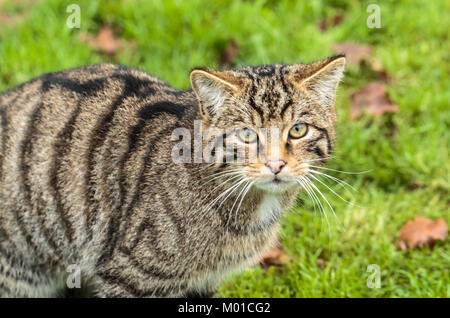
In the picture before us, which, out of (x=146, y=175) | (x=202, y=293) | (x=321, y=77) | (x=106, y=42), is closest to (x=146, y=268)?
(x=146, y=175)

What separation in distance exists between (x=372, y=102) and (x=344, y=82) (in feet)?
1.20

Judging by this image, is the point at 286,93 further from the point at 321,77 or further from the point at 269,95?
the point at 321,77

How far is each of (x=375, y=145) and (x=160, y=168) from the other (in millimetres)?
2206

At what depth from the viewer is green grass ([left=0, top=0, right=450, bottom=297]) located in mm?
3844

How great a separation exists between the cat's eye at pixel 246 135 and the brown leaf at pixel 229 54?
8.03 ft

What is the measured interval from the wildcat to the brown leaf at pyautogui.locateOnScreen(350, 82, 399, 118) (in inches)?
71.5

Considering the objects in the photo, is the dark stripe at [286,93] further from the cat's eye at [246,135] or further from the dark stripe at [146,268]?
the dark stripe at [146,268]

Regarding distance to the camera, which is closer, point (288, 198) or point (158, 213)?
point (158, 213)

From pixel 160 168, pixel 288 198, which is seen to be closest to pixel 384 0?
pixel 288 198

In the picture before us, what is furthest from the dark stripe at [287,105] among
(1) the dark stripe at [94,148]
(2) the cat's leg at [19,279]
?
(2) the cat's leg at [19,279]

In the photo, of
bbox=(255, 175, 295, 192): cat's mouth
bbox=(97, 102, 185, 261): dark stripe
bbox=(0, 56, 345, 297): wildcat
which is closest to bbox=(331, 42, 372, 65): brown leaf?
bbox=(0, 56, 345, 297): wildcat

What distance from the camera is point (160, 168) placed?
3.10 m

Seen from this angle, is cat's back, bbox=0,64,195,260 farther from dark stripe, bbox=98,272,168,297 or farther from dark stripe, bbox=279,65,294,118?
dark stripe, bbox=279,65,294,118
